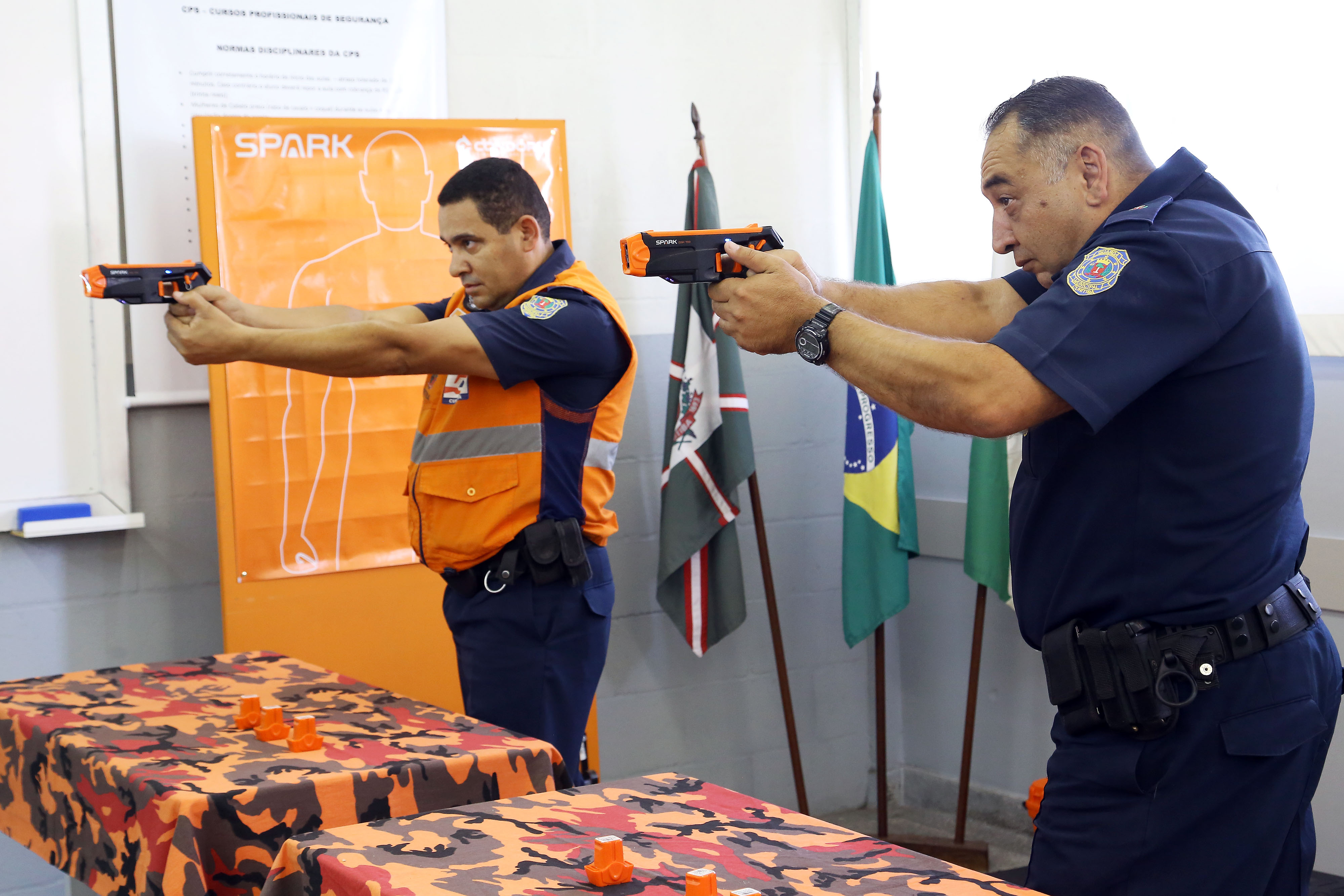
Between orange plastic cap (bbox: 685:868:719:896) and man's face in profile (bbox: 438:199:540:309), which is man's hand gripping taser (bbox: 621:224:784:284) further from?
orange plastic cap (bbox: 685:868:719:896)

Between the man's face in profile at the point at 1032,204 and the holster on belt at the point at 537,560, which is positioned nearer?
the man's face in profile at the point at 1032,204

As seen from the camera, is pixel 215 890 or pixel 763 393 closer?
pixel 215 890

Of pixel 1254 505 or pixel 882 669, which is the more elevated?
pixel 1254 505

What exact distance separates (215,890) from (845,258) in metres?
2.66

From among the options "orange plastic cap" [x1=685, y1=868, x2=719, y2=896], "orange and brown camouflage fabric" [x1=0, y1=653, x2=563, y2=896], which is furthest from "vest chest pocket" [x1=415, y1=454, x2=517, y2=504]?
"orange plastic cap" [x1=685, y1=868, x2=719, y2=896]

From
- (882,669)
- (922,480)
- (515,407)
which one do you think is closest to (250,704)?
(515,407)

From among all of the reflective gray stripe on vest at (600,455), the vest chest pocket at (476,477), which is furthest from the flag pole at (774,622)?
the vest chest pocket at (476,477)

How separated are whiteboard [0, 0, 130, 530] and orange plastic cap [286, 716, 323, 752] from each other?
1.32 metres

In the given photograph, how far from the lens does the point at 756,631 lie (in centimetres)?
338

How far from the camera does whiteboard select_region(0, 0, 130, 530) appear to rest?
2.42 meters

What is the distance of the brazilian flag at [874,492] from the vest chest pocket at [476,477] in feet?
4.34

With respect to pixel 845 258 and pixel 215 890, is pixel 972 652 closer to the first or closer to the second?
pixel 845 258

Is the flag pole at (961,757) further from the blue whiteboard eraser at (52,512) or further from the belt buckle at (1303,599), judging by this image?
the blue whiteboard eraser at (52,512)

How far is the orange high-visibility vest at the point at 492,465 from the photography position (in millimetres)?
1985
